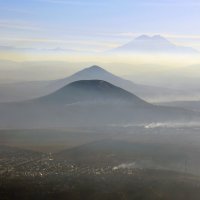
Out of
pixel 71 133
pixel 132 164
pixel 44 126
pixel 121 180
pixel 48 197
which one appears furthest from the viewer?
pixel 44 126

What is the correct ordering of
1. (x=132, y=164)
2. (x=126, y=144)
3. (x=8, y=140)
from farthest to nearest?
Result: 1. (x=8, y=140)
2. (x=126, y=144)
3. (x=132, y=164)

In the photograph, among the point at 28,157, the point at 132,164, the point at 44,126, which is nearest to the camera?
the point at 132,164

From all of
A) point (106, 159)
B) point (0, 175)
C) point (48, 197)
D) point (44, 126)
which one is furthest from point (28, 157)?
point (44, 126)

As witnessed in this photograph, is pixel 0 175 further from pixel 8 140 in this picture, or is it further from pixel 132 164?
pixel 8 140

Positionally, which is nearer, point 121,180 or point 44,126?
point 121,180

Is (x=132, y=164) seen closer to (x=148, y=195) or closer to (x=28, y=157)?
(x=28, y=157)

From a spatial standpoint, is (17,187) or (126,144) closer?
(17,187)

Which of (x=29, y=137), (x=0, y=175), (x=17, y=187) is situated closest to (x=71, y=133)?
(x=29, y=137)

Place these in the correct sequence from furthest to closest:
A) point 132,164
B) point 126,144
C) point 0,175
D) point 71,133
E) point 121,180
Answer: point 71,133, point 126,144, point 132,164, point 0,175, point 121,180
